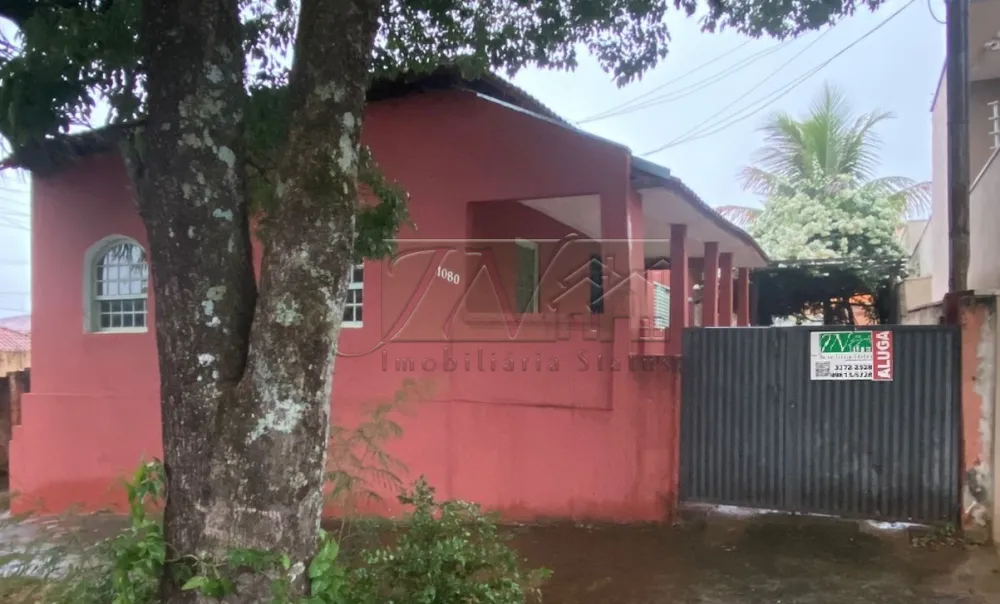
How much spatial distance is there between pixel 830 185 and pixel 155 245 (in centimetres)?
1633

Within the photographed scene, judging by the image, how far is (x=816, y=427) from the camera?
5.44 m

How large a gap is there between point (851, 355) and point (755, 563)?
1.77m

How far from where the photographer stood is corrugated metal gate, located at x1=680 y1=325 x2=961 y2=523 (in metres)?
5.12

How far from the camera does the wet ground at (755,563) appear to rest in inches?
169

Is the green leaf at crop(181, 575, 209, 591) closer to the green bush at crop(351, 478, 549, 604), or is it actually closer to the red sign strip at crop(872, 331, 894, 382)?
the green bush at crop(351, 478, 549, 604)

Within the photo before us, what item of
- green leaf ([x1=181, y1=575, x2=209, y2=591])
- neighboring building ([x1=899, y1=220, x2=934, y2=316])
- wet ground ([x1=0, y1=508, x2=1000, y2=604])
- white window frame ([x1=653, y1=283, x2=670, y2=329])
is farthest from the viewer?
neighboring building ([x1=899, y1=220, x2=934, y2=316])

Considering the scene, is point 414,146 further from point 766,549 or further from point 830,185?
point 830,185

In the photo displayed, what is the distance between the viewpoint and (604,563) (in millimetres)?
5004

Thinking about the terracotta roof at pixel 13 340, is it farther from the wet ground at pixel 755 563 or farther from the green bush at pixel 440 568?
the green bush at pixel 440 568

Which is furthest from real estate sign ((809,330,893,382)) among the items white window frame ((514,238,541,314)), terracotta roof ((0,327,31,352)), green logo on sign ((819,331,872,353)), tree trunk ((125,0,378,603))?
terracotta roof ((0,327,31,352))

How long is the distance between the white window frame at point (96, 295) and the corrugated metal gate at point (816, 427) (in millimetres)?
5960

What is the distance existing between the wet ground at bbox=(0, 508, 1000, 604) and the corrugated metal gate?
8.9 inches

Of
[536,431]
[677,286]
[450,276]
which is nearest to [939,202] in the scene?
[677,286]

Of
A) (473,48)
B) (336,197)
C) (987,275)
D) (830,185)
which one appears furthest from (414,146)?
(830,185)
